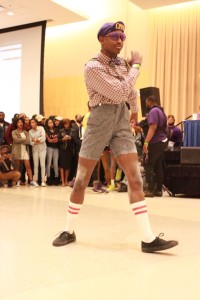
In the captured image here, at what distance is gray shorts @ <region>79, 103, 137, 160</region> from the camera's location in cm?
277

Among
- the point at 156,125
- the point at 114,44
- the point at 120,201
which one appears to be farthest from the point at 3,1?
the point at 114,44

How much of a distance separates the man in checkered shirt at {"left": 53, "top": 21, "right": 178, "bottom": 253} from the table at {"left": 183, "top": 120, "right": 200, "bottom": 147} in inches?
161

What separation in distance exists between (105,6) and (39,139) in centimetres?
578

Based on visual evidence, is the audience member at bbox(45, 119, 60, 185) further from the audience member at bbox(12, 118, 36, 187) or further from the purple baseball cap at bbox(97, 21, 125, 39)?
the purple baseball cap at bbox(97, 21, 125, 39)

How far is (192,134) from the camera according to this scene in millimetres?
6832

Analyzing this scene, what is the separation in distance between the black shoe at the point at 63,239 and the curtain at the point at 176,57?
28.1 ft

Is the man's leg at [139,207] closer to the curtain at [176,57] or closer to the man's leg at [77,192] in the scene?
the man's leg at [77,192]

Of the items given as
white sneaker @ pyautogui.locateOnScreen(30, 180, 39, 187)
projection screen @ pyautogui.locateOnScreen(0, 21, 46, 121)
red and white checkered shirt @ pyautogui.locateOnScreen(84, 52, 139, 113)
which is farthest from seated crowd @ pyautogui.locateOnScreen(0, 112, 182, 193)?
red and white checkered shirt @ pyautogui.locateOnScreen(84, 52, 139, 113)

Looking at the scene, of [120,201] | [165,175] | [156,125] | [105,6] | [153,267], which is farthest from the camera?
[105,6]

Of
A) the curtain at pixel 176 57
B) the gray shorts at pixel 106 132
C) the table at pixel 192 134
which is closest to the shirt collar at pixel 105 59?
the gray shorts at pixel 106 132

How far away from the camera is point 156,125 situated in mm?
6234

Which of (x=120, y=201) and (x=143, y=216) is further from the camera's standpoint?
(x=120, y=201)

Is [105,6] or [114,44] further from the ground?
[105,6]

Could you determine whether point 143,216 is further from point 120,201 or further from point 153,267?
point 120,201
